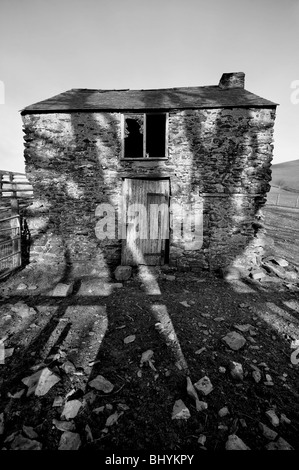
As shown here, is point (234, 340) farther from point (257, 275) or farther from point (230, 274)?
point (257, 275)

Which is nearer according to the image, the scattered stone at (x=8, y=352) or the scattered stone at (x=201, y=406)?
the scattered stone at (x=201, y=406)

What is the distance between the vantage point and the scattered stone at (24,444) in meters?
2.06

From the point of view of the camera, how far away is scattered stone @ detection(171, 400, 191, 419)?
2.40 meters

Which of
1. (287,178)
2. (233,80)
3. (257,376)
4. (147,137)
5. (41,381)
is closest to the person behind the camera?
(41,381)

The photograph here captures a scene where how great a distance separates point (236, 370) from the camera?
9.87 ft

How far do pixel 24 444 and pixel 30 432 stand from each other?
0.11 metres

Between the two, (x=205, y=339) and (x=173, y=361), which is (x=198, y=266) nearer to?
(x=205, y=339)

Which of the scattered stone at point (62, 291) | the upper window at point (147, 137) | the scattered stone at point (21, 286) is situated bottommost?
the scattered stone at point (21, 286)

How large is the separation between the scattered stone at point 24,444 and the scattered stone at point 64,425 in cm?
21

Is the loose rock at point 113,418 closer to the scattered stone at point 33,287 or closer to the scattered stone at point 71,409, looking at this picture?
the scattered stone at point 71,409

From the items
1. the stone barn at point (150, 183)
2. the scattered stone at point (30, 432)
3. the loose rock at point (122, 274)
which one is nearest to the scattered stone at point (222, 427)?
the scattered stone at point (30, 432)

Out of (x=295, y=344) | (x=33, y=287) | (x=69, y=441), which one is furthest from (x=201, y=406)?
(x=33, y=287)

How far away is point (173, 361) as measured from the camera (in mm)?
3203
